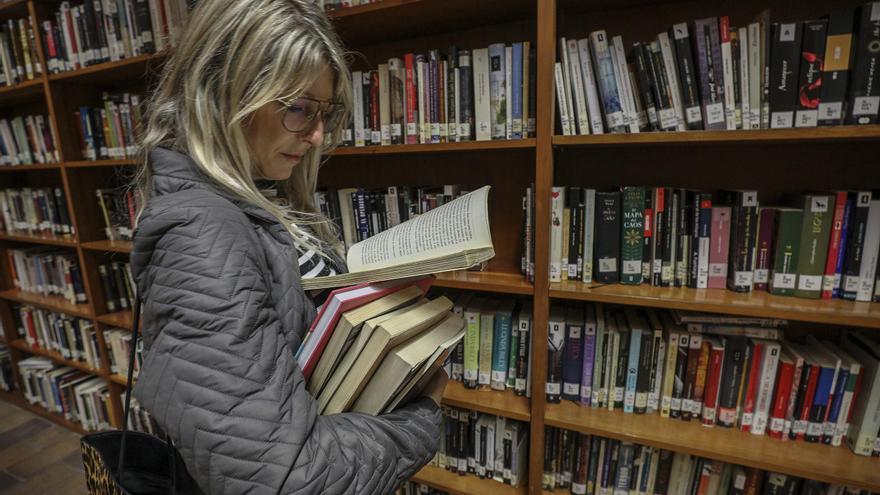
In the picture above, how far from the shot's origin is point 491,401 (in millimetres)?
1323

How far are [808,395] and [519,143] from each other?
101 centimetres

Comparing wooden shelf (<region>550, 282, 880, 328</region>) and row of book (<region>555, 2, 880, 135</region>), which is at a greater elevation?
row of book (<region>555, 2, 880, 135</region>)

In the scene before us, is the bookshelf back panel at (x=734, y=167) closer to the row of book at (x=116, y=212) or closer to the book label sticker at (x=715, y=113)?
the book label sticker at (x=715, y=113)

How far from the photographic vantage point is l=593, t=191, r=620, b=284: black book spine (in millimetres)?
1141

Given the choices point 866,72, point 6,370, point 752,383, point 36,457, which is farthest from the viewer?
point 6,370

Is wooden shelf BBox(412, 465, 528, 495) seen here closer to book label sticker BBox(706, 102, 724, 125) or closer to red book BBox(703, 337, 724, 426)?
red book BBox(703, 337, 724, 426)

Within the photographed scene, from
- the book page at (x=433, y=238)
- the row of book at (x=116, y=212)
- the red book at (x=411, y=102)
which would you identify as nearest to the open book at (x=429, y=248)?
the book page at (x=433, y=238)

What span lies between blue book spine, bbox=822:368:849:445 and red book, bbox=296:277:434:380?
1186 millimetres

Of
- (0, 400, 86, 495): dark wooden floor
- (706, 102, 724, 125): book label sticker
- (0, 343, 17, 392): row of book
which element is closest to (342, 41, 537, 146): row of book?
(706, 102, 724, 125): book label sticker

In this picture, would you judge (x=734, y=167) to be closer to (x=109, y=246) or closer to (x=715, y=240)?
(x=715, y=240)

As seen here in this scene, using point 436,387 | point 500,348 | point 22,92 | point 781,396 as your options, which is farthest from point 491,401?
point 22,92

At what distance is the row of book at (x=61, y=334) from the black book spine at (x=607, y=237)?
2.33 m

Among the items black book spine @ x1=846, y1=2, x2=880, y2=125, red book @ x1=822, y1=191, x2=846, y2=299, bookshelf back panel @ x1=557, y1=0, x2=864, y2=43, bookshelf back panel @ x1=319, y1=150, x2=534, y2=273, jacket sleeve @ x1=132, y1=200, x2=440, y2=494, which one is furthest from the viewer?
bookshelf back panel @ x1=319, y1=150, x2=534, y2=273

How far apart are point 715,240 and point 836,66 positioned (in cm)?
45
